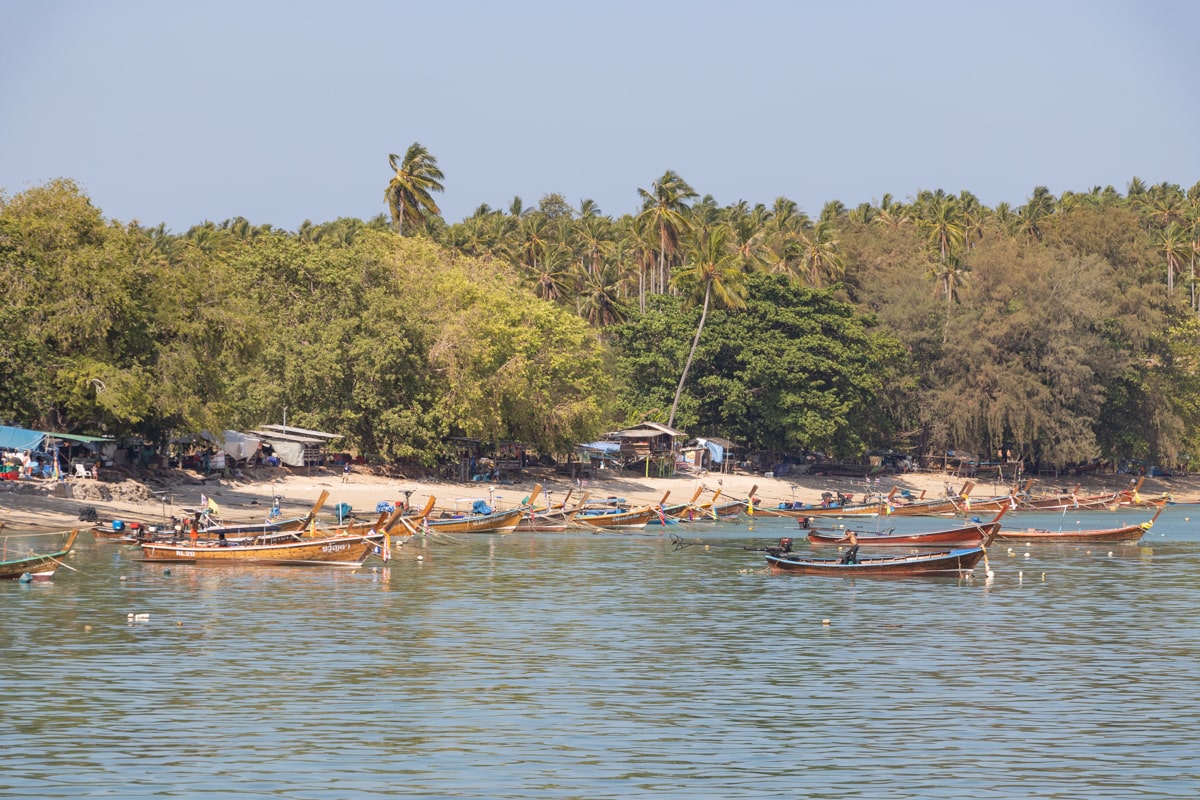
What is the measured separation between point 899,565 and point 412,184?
70.8m

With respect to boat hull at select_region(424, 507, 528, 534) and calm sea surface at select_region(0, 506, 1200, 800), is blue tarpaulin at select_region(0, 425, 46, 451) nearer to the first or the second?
calm sea surface at select_region(0, 506, 1200, 800)

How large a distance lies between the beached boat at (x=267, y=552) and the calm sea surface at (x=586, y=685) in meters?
0.61

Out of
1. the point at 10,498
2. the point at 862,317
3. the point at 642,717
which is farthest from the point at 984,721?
the point at 862,317

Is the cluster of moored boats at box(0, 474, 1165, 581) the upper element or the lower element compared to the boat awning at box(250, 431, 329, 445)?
lower

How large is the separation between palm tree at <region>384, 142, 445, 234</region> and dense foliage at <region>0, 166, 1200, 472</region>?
219 mm

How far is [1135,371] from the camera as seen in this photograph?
111 metres

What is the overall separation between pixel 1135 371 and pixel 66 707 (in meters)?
97.9

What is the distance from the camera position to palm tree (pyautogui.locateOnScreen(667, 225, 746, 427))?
10362 cm

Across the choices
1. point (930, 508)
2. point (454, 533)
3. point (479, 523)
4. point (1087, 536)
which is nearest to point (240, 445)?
point (454, 533)

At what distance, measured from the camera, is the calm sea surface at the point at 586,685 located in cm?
2278

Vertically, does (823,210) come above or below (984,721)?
above

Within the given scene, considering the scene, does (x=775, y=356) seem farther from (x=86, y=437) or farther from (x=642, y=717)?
(x=642, y=717)

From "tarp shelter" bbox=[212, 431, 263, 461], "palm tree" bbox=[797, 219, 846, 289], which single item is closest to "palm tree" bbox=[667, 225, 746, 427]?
"palm tree" bbox=[797, 219, 846, 289]

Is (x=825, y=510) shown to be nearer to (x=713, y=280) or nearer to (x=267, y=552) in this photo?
(x=713, y=280)
